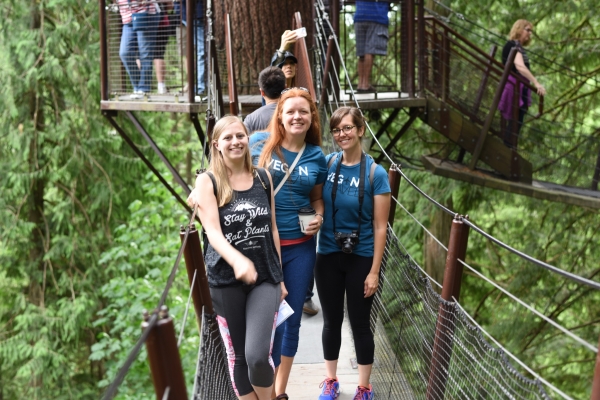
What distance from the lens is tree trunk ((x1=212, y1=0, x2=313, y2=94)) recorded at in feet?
23.3

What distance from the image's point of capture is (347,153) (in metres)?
3.75

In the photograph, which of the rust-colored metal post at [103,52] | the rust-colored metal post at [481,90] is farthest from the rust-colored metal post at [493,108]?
the rust-colored metal post at [103,52]

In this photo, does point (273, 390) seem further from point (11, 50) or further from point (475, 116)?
point (11, 50)

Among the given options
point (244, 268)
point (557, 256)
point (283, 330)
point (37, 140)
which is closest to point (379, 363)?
point (283, 330)

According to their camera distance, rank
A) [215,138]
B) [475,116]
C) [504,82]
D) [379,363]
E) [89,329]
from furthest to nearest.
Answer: [89,329], [475,116], [504,82], [379,363], [215,138]

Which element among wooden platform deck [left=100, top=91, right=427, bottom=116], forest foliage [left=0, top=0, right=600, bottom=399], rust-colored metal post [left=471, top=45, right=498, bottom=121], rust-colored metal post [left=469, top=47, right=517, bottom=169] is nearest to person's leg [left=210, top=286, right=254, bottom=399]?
wooden platform deck [left=100, top=91, right=427, bottom=116]

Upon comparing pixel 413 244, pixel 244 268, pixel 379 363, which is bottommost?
pixel 413 244

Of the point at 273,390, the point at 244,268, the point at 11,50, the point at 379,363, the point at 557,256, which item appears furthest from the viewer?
the point at 11,50

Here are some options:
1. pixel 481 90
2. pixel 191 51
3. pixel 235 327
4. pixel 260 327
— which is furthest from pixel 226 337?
pixel 481 90

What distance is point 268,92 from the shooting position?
4312 mm

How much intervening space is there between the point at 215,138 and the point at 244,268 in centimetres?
60

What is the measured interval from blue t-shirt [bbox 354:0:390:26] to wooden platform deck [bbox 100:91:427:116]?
732 mm

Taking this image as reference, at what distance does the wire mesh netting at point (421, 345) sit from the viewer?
9.51 ft

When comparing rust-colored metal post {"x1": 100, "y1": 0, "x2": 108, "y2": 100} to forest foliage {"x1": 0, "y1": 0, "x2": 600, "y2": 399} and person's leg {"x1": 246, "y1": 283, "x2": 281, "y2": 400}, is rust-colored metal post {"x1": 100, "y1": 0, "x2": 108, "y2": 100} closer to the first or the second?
forest foliage {"x1": 0, "y1": 0, "x2": 600, "y2": 399}
